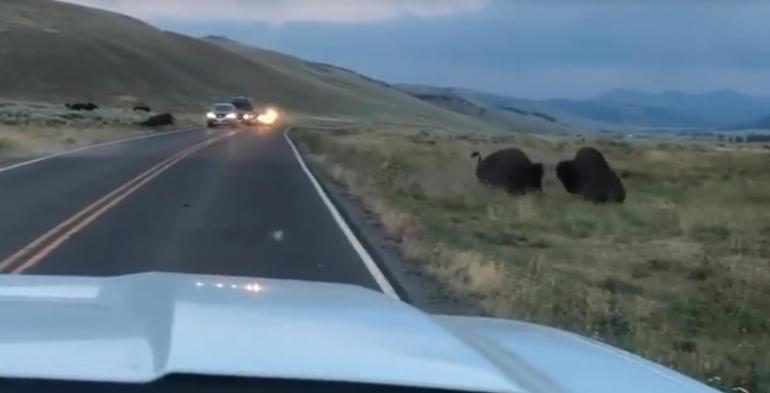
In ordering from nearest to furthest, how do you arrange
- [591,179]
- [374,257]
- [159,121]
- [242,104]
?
[374,257] → [591,179] → [159,121] → [242,104]

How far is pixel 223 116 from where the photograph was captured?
→ 83.1 metres

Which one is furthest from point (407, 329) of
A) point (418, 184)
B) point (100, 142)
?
point (100, 142)

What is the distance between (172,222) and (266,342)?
18.9 m

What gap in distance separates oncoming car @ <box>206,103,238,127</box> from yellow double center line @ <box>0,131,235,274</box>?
4712cm

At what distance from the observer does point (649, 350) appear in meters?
11.5

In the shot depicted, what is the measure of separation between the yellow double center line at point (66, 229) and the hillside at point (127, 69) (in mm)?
102057

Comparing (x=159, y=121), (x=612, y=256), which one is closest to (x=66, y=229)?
(x=612, y=256)

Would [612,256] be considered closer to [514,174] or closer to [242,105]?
[514,174]

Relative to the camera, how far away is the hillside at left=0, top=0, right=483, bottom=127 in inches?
5497

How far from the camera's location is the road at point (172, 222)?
55.4 ft

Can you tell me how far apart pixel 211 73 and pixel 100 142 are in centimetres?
11842

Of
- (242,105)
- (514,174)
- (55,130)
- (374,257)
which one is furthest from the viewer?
(242,105)

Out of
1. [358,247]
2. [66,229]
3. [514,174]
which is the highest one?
[358,247]

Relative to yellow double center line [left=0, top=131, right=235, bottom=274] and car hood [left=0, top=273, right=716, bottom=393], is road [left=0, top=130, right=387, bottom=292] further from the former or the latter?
car hood [left=0, top=273, right=716, bottom=393]
